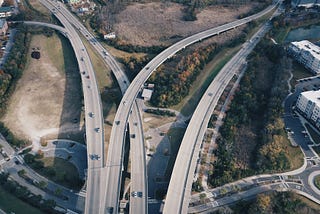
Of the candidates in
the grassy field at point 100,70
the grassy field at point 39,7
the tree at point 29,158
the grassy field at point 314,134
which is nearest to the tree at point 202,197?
the grassy field at point 314,134

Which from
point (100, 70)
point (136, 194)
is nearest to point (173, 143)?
point (136, 194)

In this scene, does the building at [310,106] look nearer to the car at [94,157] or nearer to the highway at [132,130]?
the highway at [132,130]

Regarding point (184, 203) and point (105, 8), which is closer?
point (184, 203)

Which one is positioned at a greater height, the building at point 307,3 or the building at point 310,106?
the building at point 307,3

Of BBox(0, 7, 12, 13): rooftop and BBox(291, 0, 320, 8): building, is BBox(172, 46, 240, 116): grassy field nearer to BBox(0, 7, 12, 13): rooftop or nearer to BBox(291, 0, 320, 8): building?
BBox(291, 0, 320, 8): building

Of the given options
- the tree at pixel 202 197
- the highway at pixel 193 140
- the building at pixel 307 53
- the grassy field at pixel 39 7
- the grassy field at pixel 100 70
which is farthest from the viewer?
the grassy field at pixel 39 7

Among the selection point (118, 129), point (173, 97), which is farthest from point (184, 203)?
point (173, 97)

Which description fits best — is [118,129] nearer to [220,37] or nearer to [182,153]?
[182,153]
